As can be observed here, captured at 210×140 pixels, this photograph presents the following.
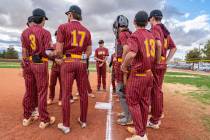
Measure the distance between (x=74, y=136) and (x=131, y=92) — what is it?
1361 millimetres

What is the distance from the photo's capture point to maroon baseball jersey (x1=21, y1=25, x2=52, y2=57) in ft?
18.2

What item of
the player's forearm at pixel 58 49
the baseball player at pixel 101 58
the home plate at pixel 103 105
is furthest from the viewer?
the baseball player at pixel 101 58

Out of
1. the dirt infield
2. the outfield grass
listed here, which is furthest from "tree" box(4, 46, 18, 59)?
the dirt infield

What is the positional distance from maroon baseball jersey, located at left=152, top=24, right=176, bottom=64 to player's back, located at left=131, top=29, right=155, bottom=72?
483 mm

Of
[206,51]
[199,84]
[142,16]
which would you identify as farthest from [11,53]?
[142,16]

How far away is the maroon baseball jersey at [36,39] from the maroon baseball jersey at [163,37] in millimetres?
2152

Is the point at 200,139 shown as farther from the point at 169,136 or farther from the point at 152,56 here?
the point at 152,56

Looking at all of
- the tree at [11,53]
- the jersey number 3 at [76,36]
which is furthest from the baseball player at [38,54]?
the tree at [11,53]

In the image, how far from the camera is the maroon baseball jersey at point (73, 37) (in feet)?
17.4

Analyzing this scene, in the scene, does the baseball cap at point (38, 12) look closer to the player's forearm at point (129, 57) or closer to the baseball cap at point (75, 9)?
the baseball cap at point (75, 9)

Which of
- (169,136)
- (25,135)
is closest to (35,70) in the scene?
(25,135)

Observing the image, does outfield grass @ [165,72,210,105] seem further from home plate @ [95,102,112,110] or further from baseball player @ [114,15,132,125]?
baseball player @ [114,15,132,125]

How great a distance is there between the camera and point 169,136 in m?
5.37

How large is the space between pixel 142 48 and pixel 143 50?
39 mm
